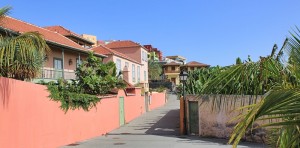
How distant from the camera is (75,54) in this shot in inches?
1089

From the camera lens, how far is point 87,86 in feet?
59.8

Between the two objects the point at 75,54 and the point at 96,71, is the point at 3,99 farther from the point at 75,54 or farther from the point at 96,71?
the point at 75,54

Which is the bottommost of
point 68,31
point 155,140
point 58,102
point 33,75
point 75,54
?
point 155,140

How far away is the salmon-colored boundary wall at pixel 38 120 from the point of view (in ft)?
30.3

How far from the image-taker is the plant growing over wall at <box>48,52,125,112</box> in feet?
45.6

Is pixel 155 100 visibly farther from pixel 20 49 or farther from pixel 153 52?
pixel 153 52

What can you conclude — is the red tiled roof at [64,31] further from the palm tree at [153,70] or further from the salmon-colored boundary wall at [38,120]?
the palm tree at [153,70]

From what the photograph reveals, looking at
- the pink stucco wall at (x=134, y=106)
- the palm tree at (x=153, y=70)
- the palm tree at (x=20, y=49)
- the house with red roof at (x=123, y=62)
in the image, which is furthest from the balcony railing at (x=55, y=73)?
the palm tree at (x=153, y=70)

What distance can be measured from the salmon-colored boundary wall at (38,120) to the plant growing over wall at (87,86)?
14.5 inches

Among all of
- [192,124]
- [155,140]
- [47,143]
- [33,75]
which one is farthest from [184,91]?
[33,75]

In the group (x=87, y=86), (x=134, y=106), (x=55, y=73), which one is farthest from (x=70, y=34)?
(x=87, y=86)

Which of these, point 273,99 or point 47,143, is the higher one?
point 273,99

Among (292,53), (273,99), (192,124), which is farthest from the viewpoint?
(192,124)

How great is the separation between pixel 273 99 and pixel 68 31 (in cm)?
3513
